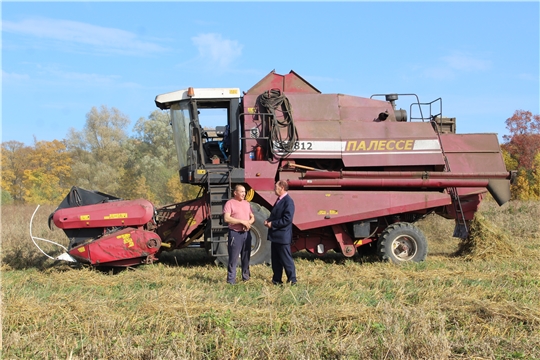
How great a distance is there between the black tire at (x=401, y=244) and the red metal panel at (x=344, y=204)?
1.06 feet

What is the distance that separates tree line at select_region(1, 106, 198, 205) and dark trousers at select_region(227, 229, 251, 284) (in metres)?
22.9

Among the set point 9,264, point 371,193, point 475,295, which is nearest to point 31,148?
point 9,264

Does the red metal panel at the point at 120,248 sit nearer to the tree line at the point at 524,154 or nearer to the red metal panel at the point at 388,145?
the red metal panel at the point at 388,145

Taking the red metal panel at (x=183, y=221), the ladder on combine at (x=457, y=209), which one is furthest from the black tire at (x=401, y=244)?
the red metal panel at (x=183, y=221)

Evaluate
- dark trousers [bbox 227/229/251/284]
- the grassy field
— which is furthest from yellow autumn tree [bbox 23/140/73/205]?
the grassy field

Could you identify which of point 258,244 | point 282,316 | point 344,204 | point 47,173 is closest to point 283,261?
point 282,316

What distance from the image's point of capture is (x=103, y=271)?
30.4 feet

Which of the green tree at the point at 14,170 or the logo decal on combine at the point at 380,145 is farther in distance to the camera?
the green tree at the point at 14,170

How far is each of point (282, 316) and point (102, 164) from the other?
3579cm

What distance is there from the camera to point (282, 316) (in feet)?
17.0

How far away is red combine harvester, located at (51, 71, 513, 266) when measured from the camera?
9.45 metres

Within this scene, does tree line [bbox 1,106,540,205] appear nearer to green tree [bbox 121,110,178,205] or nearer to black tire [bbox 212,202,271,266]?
green tree [bbox 121,110,178,205]

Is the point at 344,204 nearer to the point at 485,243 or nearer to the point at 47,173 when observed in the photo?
the point at 485,243

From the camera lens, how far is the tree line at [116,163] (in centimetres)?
3372
